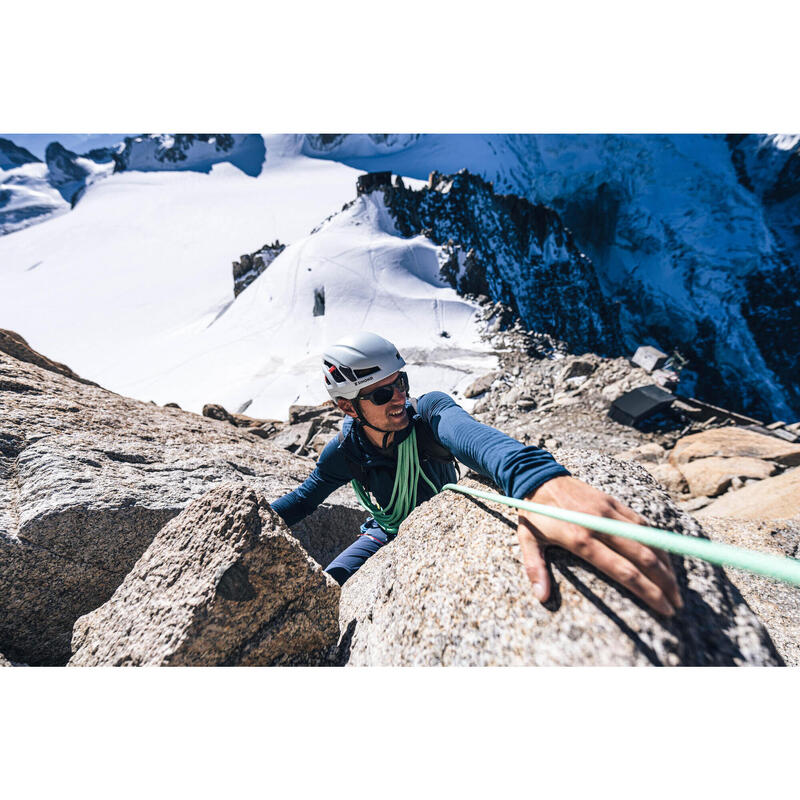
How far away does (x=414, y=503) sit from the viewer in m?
2.43

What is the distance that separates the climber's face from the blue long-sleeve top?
0.09 meters

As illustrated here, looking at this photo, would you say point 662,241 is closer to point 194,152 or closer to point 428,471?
point 428,471

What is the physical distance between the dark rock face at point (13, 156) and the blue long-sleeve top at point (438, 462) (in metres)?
124

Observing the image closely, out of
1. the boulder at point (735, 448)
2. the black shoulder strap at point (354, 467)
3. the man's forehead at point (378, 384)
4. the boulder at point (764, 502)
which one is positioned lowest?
the boulder at point (735, 448)

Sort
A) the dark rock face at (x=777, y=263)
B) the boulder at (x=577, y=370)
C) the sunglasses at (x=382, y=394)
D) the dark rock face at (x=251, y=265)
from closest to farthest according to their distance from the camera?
the sunglasses at (x=382, y=394) < the boulder at (x=577, y=370) < the dark rock face at (x=251, y=265) < the dark rock face at (x=777, y=263)

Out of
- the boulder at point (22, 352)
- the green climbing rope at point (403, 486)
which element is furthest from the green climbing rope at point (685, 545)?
the boulder at point (22, 352)

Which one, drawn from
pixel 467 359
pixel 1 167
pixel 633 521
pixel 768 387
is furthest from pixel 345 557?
pixel 1 167

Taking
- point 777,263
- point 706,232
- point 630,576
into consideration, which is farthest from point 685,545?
point 777,263

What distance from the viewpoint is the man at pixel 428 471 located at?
39.2 inches

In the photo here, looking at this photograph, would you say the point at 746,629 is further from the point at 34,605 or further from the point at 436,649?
the point at 34,605

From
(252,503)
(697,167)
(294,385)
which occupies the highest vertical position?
(697,167)

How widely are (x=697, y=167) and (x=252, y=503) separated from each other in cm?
4137

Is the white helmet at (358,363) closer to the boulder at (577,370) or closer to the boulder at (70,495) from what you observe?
the boulder at (70,495)

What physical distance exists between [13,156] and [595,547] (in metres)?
130
